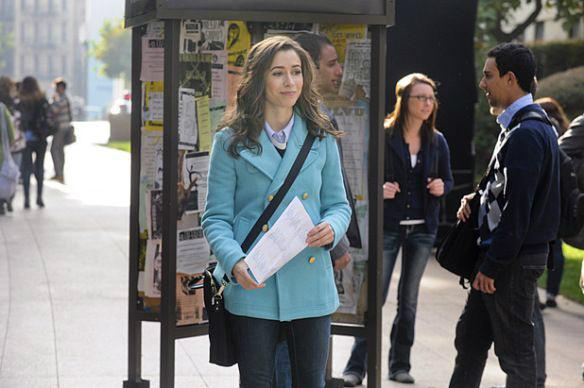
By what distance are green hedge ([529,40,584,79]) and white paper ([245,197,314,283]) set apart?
875 inches

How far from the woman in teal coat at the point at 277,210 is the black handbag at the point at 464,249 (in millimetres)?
982

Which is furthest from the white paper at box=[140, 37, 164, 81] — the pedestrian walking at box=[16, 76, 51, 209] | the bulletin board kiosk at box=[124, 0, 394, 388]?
the pedestrian walking at box=[16, 76, 51, 209]

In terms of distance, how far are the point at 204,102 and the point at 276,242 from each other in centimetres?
170

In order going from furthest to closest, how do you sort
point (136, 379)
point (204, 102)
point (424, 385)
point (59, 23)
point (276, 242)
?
point (59, 23) → point (424, 385) → point (136, 379) → point (204, 102) → point (276, 242)

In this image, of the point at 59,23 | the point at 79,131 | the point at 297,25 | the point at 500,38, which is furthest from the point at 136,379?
the point at 59,23

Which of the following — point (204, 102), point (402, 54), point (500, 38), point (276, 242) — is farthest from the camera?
point (500, 38)

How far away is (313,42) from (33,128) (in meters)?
12.4

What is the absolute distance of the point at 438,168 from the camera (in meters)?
7.25

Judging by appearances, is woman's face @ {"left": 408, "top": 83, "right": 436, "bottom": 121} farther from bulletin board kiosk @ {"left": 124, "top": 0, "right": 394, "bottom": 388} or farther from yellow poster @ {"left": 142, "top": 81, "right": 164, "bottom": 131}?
yellow poster @ {"left": 142, "top": 81, "right": 164, "bottom": 131}

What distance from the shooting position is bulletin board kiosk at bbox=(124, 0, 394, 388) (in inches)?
214

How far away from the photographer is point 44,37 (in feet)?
470

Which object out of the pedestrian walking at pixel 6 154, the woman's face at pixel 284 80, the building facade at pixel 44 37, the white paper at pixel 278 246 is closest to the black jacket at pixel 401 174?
the woman's face at pixel 284 80

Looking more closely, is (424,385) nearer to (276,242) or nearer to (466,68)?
(276,242)

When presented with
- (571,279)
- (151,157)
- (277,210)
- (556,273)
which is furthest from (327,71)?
(571,279)
